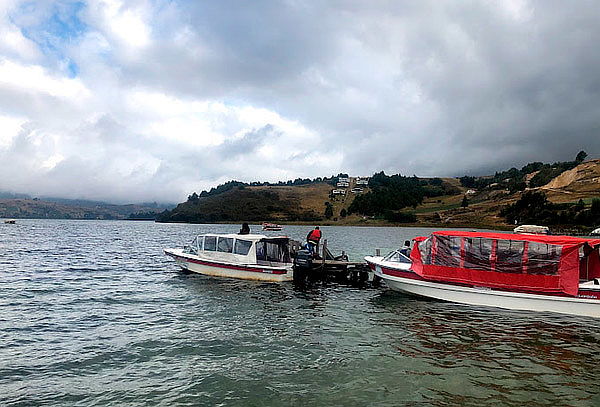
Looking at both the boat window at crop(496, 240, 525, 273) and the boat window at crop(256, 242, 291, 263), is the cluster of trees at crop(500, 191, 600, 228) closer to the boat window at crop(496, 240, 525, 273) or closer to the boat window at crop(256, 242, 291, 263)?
the boat window at crop(256, 242, 291, 263)

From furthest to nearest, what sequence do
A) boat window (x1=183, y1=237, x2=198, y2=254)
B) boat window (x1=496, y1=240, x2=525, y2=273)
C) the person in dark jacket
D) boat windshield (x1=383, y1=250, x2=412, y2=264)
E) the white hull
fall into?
1. boat window (x1=183, y1=237, x2=198, y2=254)
2. the person in dark jacket
3. boat windshield (x1=383, y1=250, x2=412, y2=264)
4. boat window (x1=496, y1=240, x2=525, y2=273)
5. the white hull

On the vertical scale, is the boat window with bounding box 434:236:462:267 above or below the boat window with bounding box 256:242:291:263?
above

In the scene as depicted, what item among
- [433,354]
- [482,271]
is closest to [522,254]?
[482,271]

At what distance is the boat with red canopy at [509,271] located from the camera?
20.7 metres

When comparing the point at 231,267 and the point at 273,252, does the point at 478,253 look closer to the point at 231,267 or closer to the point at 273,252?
the point at 273,252

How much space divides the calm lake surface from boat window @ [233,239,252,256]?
17.4 ft

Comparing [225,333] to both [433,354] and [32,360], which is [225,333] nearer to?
[32,360]

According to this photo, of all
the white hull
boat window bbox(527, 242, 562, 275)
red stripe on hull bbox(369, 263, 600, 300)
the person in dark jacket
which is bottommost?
the white hull

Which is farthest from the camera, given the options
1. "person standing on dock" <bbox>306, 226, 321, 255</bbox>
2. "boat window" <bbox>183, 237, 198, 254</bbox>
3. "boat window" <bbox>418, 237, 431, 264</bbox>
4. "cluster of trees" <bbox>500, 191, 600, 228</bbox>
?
"cluster of trees" <bbox>500, 191, 600, 228</bbox>

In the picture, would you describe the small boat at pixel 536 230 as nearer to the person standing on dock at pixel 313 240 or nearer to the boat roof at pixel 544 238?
the boat roof at pixel 544 238

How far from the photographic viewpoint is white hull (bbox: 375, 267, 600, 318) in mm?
20500

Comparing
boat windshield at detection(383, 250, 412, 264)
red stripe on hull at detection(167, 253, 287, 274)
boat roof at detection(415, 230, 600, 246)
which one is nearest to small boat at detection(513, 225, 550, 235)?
boat roof at detection(415, 230, 600, 246)

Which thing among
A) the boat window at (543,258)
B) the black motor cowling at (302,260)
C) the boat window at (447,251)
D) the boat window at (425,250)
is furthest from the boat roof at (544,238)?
the black motor cowling at (302,260)

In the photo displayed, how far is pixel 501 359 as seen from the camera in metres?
14.1
